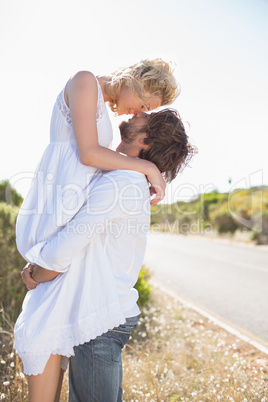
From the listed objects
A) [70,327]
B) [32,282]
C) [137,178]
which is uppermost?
[137,178]

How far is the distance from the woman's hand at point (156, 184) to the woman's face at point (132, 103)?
0.36 meters

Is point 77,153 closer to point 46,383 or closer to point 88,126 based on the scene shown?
point 88,126

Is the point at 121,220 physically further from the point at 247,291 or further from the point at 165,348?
the point at 247,291

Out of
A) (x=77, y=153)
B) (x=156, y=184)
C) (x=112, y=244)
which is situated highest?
(x=77, y=153)

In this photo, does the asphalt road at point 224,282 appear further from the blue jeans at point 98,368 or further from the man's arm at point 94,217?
the man's arm at point 94,217

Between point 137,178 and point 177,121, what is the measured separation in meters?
0.39

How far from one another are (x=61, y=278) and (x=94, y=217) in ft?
1.09

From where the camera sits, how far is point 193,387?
3701mm

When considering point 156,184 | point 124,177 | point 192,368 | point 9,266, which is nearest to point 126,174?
point 124,177

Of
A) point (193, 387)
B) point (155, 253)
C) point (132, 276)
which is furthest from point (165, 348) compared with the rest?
point (155, 253)

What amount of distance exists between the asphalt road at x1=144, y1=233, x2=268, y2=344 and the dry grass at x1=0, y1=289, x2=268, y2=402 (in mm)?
903

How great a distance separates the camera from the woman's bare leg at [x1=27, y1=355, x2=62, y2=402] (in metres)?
1.88

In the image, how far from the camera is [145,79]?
208 cm

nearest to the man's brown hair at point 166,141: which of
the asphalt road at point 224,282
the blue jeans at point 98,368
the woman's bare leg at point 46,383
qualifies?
the blue jeans at point 98,368
